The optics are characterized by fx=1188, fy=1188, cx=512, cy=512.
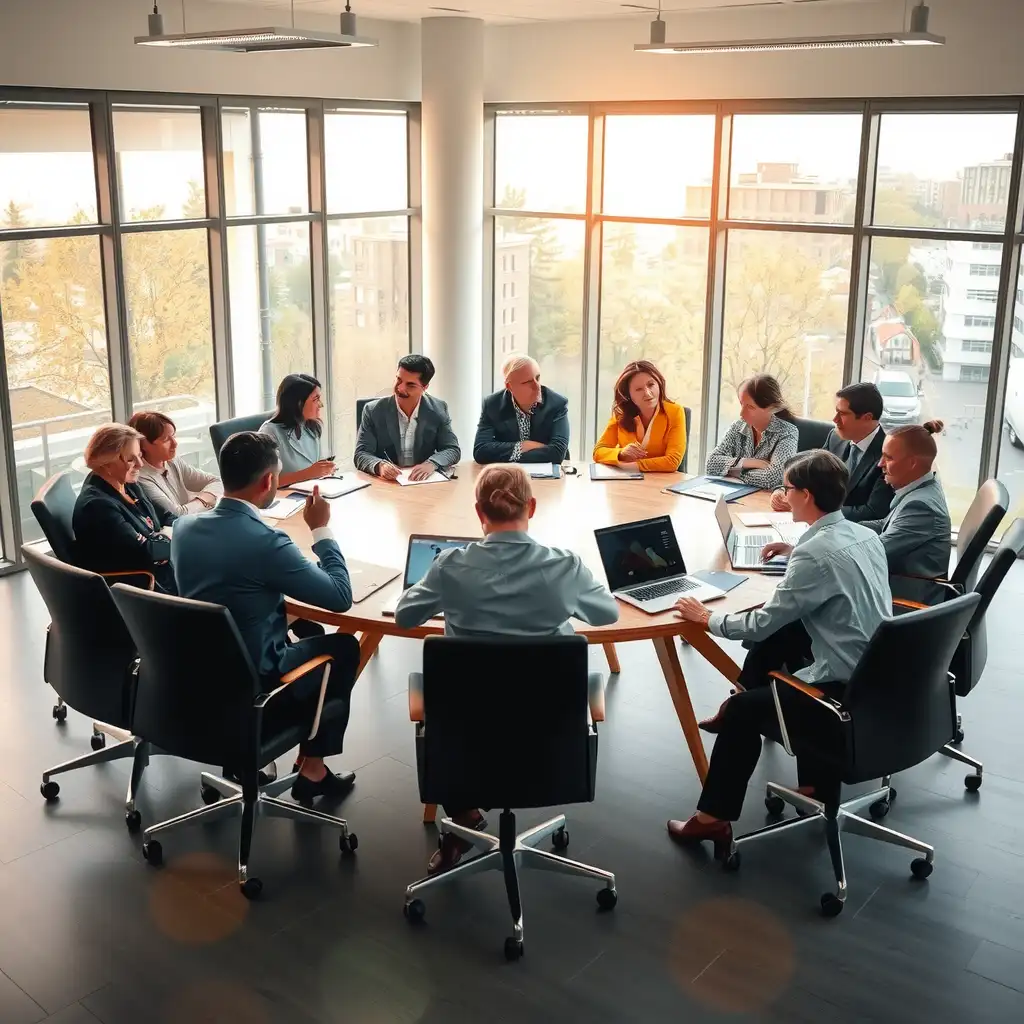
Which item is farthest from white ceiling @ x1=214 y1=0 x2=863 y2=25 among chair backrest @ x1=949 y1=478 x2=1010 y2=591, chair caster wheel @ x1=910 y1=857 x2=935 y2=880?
chair caster wheel @ x1=910 y1=857 x2=935 y2=880

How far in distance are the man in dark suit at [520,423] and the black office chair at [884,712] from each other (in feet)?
9.36

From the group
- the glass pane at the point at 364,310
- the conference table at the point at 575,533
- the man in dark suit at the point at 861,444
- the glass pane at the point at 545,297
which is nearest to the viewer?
the conference table at the point at 575,533

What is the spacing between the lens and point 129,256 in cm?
741

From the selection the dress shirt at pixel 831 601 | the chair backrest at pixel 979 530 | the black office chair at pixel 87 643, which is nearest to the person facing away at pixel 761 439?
the chair backrest at pixel 979 530

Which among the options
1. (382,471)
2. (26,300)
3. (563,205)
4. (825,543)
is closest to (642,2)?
(563,205)

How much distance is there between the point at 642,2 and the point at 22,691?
5.19 meters

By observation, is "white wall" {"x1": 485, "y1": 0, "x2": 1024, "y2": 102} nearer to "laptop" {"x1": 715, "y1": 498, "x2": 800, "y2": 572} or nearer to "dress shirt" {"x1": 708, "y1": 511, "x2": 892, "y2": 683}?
"laptop" {"x1": 715, "y1": 498, "x2": 800, "y2": 572}

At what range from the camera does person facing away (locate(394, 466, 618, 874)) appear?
142 inches

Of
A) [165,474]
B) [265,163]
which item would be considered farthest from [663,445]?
[265,163]

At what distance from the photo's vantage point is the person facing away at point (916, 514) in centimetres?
480

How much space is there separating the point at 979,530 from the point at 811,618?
47.6 inches

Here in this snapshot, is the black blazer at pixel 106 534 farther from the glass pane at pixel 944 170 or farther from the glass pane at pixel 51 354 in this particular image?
the glass pane at pixel 944 170

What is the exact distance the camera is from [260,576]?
153 inches

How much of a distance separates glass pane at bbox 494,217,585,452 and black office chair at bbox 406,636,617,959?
5.72 meters
